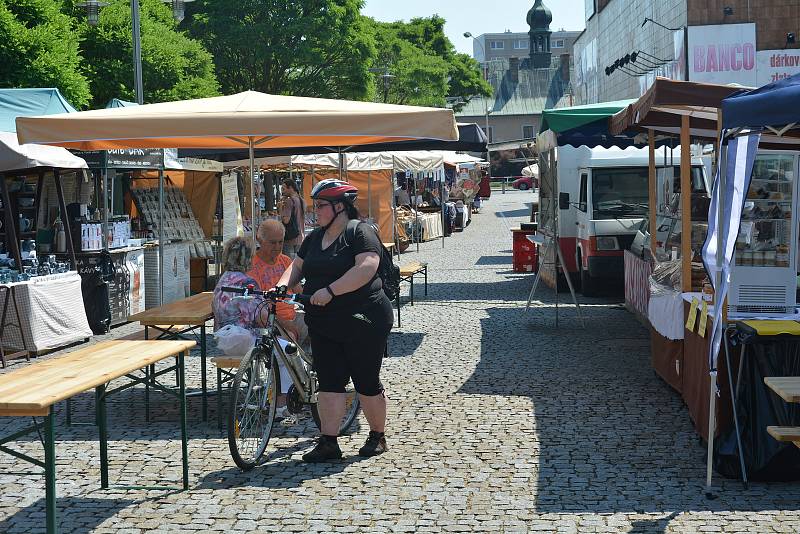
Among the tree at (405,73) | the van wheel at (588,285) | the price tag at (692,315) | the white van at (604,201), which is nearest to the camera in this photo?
the price tag at (692,315)

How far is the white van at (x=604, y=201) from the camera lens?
16.0 metres

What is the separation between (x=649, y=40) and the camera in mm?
40688

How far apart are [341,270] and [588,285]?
10285mm

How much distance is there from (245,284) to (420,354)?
4.11m

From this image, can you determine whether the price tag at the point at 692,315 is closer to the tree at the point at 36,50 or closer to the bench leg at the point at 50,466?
the bench leg at the point at 50,466

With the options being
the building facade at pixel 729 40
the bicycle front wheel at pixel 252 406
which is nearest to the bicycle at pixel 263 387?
the bicycle front wheel at pixel 252 406

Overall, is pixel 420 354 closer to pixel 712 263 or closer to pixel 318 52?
pixel 712 263

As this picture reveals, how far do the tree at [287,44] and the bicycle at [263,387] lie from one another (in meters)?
32.4

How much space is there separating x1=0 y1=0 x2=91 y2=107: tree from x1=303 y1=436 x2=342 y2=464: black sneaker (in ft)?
48.7

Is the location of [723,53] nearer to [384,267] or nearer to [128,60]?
[128,60]

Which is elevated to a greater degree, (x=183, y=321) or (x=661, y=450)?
(x=183, y=321)

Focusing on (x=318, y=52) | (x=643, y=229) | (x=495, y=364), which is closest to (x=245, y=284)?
(x=495, y=364)

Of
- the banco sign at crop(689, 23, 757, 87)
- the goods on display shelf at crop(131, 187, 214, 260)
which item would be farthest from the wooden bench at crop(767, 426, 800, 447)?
the banco sign at crop(689, 23, 757, 87)

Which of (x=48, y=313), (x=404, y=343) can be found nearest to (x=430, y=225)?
(x=404, y=343)
